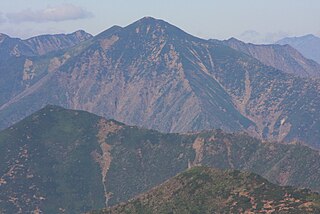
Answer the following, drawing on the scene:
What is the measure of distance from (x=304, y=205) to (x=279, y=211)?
9.32 metres

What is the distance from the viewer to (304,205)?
639ft

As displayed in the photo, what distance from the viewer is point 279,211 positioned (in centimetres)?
19700
